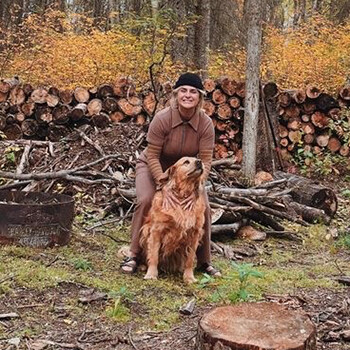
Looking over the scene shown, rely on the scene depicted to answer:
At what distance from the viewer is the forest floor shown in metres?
→ 3.38

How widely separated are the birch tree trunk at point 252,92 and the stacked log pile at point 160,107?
692mm

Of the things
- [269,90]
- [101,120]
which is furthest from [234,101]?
[101,120]

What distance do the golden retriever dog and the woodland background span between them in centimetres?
608

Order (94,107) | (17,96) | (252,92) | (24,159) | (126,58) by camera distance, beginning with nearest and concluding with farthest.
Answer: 1. (24,159)
2. (252,92)
3. (94,107)
4. (17,96)
5. (126,58)

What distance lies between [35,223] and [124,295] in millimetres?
1734

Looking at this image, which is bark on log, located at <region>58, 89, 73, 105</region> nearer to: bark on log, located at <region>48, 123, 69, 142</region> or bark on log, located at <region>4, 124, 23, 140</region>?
bark on log, located at <region>48, 123, 69, 142</region>

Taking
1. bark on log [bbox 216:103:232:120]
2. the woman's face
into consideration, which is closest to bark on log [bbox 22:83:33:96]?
bark on log [bbox 216:103:232:120]

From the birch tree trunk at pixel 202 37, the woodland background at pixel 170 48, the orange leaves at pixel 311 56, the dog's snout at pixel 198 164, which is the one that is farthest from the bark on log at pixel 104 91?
the orange leaves at pixel 311 56

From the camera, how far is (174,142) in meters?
4.79

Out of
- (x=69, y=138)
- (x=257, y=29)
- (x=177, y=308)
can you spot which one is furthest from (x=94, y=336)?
(x=257, y=29)

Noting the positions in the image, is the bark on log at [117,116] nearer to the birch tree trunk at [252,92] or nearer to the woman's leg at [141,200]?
the birch tree trunk at [252,92]

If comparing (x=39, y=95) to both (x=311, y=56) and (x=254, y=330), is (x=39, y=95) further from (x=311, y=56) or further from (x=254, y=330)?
(x=311, y=56)

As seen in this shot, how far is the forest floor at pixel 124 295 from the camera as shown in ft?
11.1

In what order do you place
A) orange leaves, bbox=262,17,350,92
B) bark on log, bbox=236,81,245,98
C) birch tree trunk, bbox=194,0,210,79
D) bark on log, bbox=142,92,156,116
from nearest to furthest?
bark on log, bbox=142,92,156,116
bark on log, bbox=236,81,245,98
birch tree trunk, bbox=194,0,210,79
orange leaves, bbox=262,17,350,92
